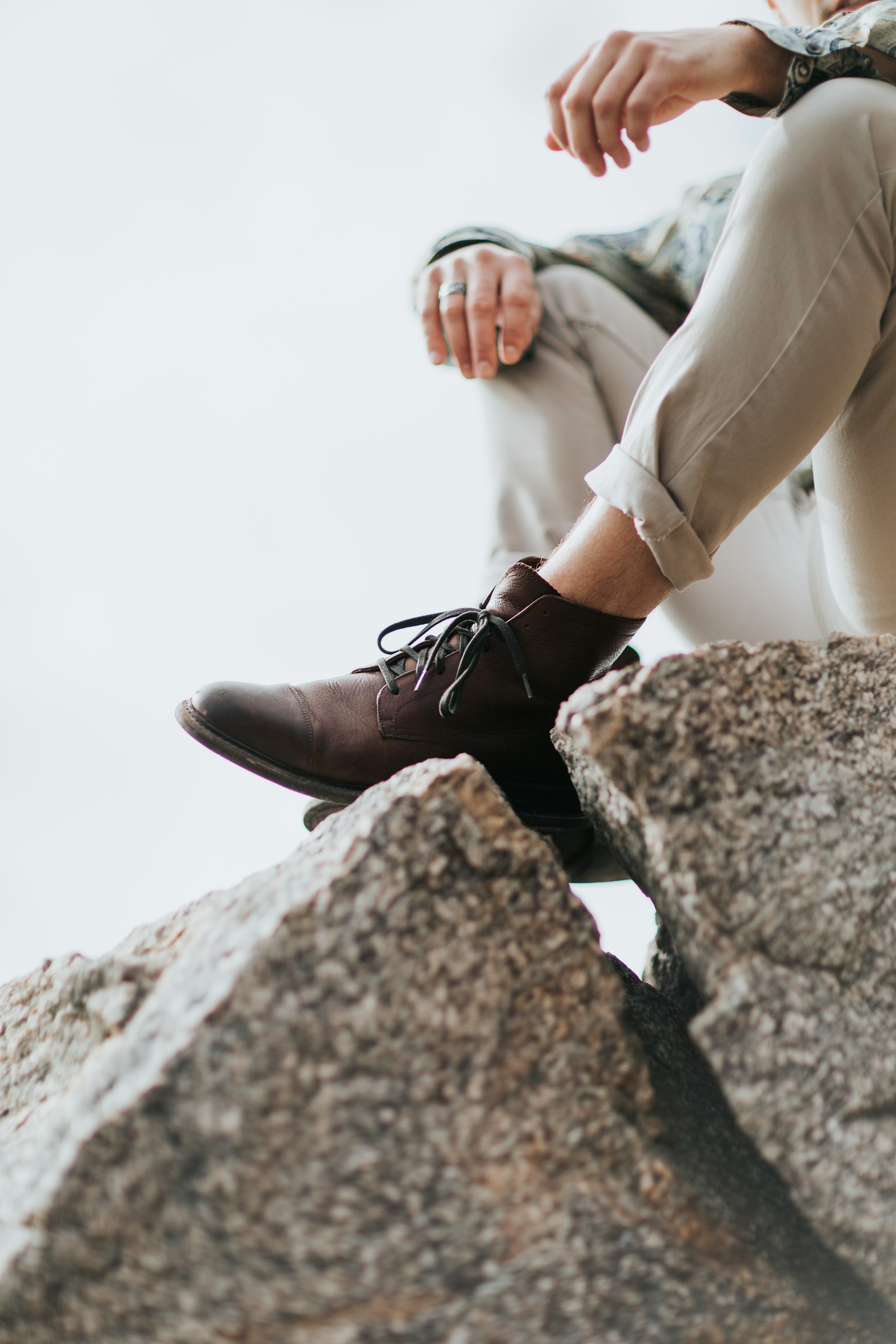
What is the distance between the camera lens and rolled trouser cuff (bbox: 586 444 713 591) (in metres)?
0.76

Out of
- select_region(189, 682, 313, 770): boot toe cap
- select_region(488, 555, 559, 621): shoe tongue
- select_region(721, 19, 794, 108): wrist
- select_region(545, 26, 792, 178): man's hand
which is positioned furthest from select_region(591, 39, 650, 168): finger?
select_region(189, 682, 313, 770): boot toe cap

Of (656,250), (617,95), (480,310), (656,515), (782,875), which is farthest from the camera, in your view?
(656,250)

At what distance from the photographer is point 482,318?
3.92ft

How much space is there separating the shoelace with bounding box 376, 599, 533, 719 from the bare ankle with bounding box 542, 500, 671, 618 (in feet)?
0.24

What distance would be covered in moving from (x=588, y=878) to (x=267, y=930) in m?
0.60

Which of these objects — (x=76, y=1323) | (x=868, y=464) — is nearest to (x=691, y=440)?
(x=868, y=464)

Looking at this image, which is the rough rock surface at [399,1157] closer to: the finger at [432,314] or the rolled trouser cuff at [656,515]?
the rolled trouser cuff at [656,515]

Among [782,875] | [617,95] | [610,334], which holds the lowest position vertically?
[782,875]

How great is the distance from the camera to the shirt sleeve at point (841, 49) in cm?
89

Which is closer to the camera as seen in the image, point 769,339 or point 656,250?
point 769,339

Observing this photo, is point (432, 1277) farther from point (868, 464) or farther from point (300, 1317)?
point (868, 464)

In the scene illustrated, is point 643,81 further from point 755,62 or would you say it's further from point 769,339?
point 769,339

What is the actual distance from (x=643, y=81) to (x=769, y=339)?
0.34 m

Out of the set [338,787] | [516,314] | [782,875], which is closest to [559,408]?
[516,314]
